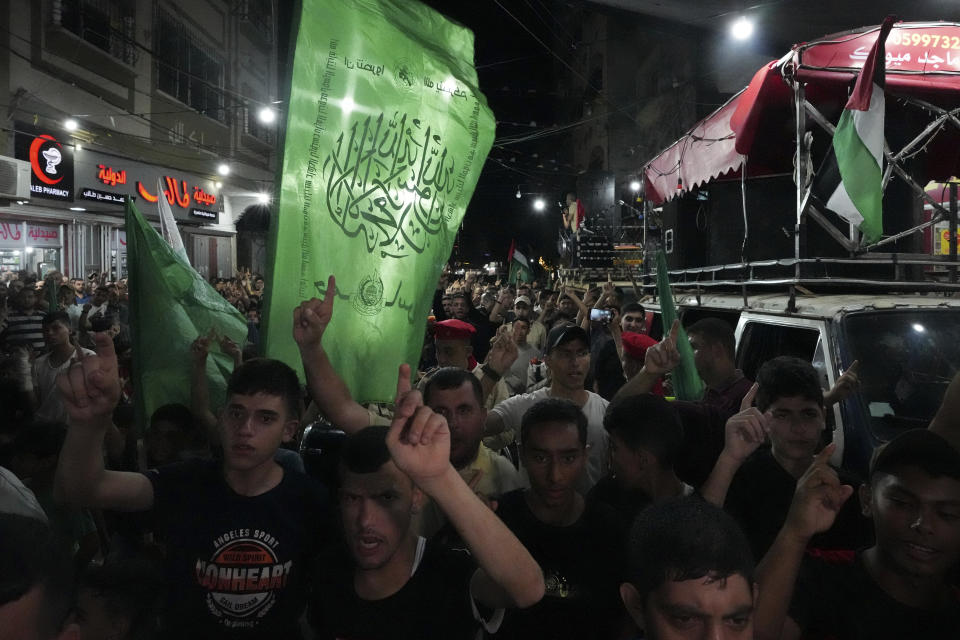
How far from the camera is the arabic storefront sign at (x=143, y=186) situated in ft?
67.2

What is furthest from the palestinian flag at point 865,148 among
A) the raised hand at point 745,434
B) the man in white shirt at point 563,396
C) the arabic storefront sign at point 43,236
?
the arabic storefront sign at point 43,236

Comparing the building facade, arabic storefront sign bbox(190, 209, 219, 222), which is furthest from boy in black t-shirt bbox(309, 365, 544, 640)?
arabic storefront sign bbox(190, 209, 219, 222)

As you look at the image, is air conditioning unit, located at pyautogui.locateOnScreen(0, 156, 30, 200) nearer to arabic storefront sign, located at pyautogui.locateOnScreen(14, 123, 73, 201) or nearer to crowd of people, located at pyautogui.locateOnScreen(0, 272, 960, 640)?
arabic storefront sign, located at pyautogui.locateOnScreen(14, 123, 73, 201)

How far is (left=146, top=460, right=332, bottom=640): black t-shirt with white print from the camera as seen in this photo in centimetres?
229

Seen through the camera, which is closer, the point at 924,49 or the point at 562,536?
the point at 562,536

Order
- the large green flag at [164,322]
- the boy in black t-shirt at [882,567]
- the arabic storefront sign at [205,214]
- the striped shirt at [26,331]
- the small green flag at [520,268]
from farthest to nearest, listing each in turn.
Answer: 1. the arabic storefront sign at [205,214]
2. the small green flag at [520,268]
3. the striped shirt at [26,331]
4. the large green flag at [164,322]
5. the boy in black t-shirt at [882,567]

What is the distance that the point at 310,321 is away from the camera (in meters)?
2.86

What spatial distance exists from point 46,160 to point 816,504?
2063cm

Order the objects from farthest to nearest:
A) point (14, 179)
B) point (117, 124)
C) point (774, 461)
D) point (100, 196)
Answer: point (117, 124) → point (100, 196) → point (14, 179) → point (774, 461)

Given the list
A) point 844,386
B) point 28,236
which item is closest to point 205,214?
point 28,236

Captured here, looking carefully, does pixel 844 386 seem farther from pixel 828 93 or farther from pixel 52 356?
pixel 52 356

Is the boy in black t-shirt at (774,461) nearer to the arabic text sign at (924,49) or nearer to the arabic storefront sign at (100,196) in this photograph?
the arabic text sign at (924,49)

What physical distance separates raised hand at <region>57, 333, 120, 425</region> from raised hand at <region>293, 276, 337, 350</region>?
0.74m

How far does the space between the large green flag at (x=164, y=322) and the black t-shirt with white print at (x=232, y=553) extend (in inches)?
53.8
